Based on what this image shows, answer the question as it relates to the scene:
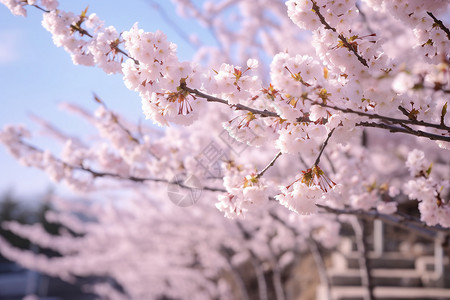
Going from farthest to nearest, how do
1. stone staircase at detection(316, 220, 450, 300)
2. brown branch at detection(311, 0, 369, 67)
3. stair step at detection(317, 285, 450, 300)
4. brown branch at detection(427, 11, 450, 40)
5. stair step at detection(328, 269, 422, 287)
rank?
1. stair step at detection(328, 269, 422, 287)
2. stone staircase at detection(316, 220, 450, 300)
3. stair step at detection(317, 285, 450, 300)
4. brown branch at detection(427, 11, 450, 40)
5. brown branch at detection(311, 0, 369, 67)

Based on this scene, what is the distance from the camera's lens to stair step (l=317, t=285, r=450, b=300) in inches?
225

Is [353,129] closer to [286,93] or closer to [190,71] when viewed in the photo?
[286,93]

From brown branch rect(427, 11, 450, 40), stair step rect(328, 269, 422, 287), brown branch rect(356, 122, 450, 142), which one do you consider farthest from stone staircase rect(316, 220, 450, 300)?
brown branch rect(427, 11, 450, 40)

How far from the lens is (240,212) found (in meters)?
2.12

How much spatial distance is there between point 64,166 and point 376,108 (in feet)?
10.0

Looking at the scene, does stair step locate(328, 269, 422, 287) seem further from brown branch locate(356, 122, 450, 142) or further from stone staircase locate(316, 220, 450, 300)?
brown branch locate(356, 122, 450, 142)

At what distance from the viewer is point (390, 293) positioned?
586 centimetres

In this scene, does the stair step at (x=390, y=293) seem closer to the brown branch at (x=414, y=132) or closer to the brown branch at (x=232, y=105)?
the brown branch at (x=414, y=132)

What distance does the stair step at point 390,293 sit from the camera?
570 cm

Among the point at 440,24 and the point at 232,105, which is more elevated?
the point at 440,24

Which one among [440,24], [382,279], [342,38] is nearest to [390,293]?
[382,279]

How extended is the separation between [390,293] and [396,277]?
698 mm

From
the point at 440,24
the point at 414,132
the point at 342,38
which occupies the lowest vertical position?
the point at 414,132

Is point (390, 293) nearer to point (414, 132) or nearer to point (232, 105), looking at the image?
point (414, 132)
